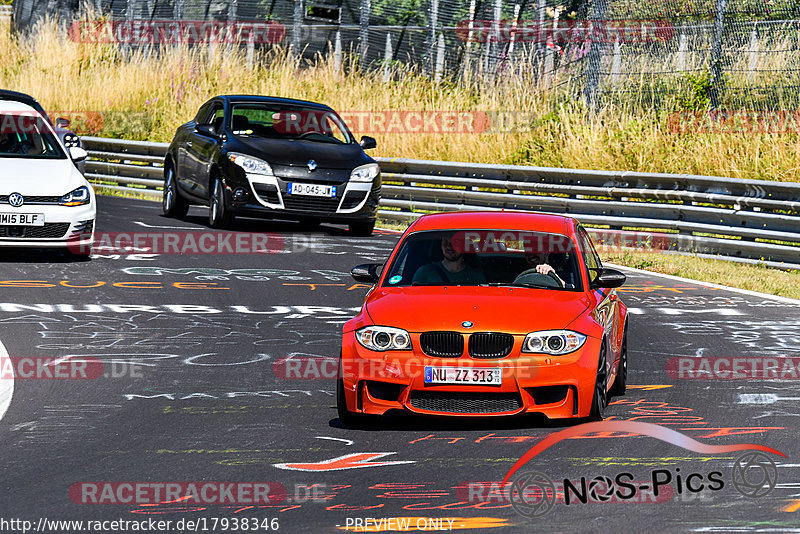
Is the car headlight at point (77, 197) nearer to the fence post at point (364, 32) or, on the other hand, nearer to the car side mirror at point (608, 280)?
the car side mirror at point (608, 280)

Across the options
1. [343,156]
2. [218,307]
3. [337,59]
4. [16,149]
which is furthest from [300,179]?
[337,59]

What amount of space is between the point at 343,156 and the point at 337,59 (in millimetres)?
11330

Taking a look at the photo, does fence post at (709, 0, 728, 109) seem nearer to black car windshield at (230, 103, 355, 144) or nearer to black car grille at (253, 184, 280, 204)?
black car windshield at (230, 103, 355, 144)

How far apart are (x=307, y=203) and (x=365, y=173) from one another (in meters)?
0.97

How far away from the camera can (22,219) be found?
1488 cm

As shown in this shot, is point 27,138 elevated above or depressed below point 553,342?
below

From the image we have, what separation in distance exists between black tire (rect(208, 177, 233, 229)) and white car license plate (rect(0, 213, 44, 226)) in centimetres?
428

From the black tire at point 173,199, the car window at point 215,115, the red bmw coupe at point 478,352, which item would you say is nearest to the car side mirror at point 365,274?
the red bmw coupe at point 478,352

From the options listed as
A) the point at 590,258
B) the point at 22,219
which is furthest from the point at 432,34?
the point at 590,258

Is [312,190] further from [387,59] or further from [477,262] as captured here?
[387,59]

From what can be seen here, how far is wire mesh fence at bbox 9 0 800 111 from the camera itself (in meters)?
20.8

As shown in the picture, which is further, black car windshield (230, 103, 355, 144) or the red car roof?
black car windshield (230, 103, 355, 144)

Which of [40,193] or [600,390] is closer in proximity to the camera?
[600,390]

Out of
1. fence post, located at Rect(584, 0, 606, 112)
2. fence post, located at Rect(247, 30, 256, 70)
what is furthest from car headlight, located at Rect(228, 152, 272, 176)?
fence post, located at Rect(247, 30, 256, 70)
